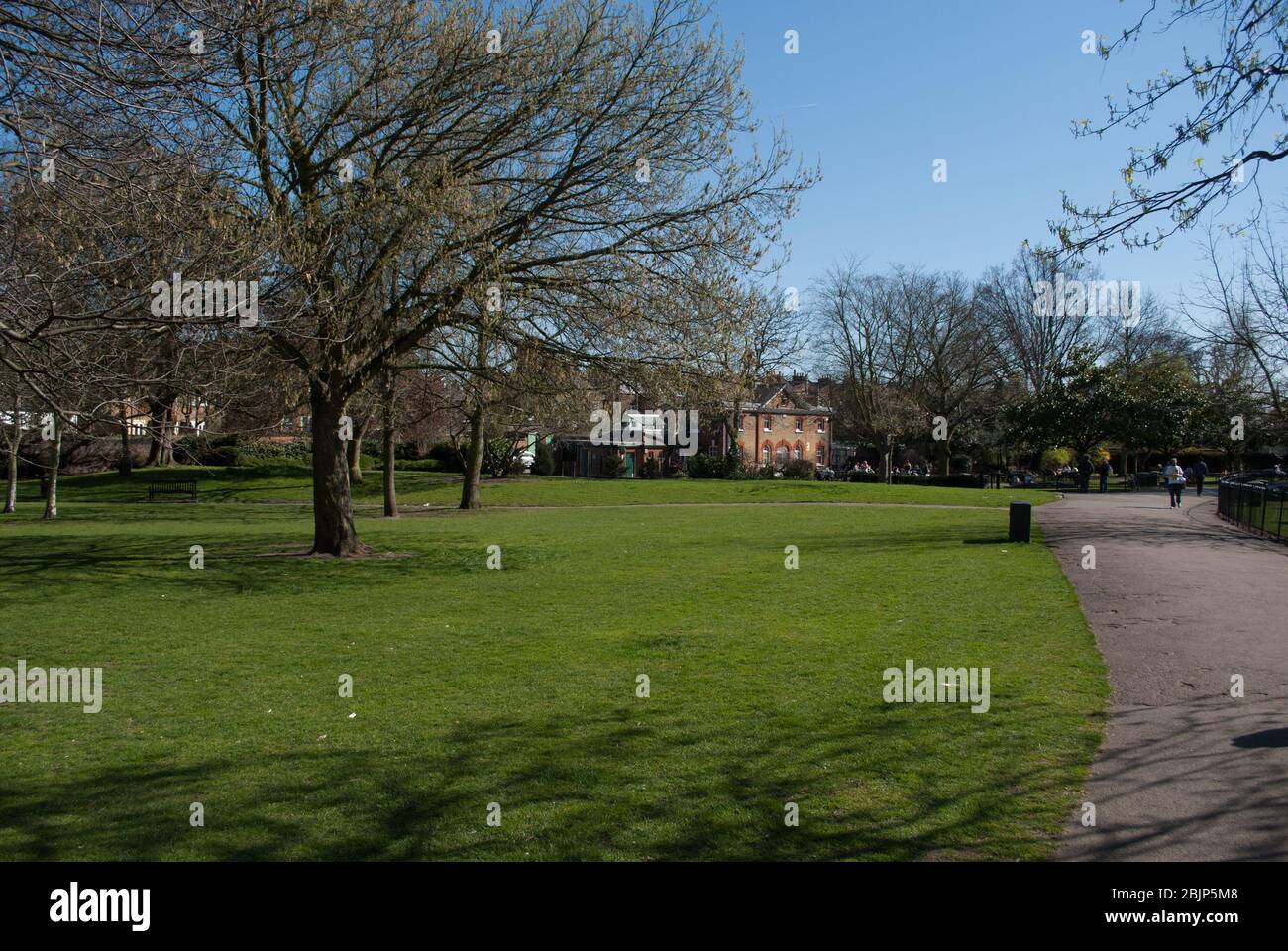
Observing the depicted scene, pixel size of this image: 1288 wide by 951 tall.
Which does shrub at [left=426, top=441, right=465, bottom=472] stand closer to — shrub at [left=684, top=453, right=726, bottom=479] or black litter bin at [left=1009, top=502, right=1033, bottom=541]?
shrub at [left=684, top=453, right=726, bottom=479]

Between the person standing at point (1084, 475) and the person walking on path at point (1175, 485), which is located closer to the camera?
the person walking on path at point (1175, 485)

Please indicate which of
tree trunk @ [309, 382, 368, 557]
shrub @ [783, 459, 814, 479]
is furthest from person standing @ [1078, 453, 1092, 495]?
tree trunk @ [309, 382, 368, 557]

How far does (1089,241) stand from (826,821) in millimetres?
5461

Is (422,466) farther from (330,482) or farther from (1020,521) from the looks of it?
(1020,521)

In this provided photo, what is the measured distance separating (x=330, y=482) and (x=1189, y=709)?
16285 mm

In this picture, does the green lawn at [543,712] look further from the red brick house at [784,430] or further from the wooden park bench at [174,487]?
the red brick house at [784,430]

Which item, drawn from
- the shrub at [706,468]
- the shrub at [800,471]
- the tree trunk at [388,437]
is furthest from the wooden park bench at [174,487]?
the shrub at [800,471]

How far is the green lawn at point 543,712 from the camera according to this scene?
5.88 metres

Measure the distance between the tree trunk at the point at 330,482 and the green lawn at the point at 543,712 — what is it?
3.34 ft

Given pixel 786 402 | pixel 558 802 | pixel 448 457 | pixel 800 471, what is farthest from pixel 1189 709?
pixel 786 402

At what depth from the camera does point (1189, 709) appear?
27.8 feet

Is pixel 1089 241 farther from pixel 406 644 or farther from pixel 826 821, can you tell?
pixel 406 644

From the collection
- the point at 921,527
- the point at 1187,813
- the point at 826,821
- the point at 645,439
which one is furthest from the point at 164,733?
the point at 645,439

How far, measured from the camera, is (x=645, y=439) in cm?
7444
